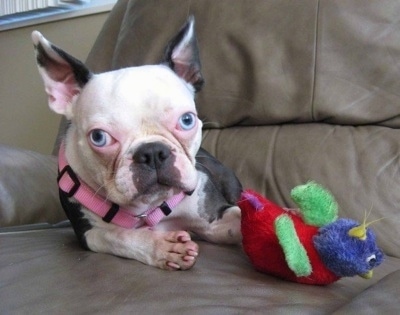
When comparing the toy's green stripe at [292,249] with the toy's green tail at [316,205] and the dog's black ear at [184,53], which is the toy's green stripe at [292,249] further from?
the dog's black ear at [184,53]

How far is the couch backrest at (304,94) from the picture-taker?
145 cm

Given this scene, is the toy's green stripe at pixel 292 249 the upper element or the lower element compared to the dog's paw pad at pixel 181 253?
upper

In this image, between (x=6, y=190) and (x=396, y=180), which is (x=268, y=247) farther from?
(x=6, y=190)

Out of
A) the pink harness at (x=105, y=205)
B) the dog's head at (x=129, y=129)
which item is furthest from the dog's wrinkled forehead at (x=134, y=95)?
the pink harness at (x=105, y=205)

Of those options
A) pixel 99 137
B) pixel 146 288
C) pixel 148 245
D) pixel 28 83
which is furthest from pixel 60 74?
pixel 28 83

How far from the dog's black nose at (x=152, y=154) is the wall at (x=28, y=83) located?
5.53 feet

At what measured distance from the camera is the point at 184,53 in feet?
4.29

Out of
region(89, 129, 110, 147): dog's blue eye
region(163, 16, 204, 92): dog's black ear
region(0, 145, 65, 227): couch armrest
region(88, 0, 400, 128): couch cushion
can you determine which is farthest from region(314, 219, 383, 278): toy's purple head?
region(0, 145, 65, 227): couch armrest

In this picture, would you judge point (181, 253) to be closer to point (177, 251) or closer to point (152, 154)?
point (177, 251)

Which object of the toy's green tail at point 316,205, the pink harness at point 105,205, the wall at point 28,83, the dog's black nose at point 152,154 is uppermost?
the dog's black nose at point 152,154

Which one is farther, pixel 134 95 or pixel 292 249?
pixel 134 95

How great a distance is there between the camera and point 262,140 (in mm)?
1631

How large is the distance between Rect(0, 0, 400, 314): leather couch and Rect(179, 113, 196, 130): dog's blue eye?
27 centimetres

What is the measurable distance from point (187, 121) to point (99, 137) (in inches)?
7.3
